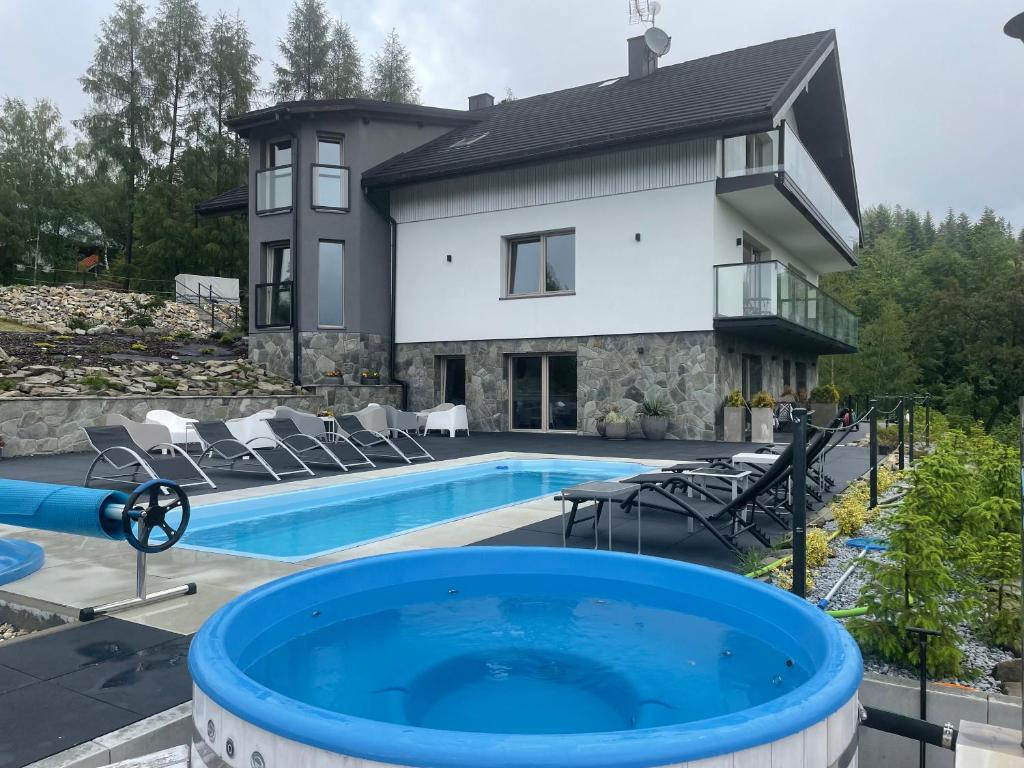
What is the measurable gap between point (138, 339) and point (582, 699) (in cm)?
1810

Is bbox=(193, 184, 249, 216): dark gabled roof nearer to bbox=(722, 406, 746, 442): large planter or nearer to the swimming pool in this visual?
the swimming pool

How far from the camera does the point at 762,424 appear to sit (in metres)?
13.5

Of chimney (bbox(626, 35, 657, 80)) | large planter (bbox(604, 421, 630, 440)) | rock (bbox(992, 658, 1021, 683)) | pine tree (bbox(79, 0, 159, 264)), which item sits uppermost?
pine tree (bbox(79, 0, 159, 264))

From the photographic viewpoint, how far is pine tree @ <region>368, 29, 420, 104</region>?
1319 inches

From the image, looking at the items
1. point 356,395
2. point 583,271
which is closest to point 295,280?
point 356,395

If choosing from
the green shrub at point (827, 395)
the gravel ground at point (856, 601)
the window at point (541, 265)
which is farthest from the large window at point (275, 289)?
the gravel ground at point (856, 601)

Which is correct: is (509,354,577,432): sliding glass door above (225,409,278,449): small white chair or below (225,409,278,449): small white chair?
above

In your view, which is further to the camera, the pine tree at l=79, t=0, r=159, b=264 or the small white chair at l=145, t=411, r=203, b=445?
the pine tree at l=79, t=0, r=159, b=264

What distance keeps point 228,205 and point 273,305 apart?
15.4 ft

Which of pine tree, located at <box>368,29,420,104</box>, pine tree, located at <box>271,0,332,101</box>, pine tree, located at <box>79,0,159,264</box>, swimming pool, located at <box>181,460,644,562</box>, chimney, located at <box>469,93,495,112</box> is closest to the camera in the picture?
swimming pool, located at <box>181,460,644,562</box>

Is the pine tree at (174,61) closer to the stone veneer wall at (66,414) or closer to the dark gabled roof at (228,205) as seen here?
the dark gabled roof at (228,205)

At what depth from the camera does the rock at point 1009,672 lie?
9.18 feet

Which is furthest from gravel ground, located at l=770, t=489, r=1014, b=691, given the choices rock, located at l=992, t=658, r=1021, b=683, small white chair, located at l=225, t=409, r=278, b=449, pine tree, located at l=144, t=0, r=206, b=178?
pine tree, located at l=144, t=0, r=206, b=178

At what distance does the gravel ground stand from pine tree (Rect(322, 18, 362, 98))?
30838mm
